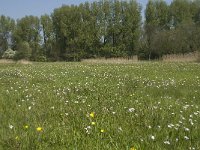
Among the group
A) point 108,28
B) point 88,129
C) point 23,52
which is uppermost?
point 108,28

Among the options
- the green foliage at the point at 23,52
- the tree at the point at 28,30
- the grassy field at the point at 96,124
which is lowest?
the grassy field at the point at 96,124

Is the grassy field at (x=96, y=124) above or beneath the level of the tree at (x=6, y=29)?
beneath

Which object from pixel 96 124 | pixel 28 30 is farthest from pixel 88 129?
pixel 28 30

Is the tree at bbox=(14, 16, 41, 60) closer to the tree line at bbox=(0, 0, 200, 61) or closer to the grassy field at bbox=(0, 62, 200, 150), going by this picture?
the tree line at bbox=(0, 0, 200, 61)

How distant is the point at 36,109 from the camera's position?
26.0ft

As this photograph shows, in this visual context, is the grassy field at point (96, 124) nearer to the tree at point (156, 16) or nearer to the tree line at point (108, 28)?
the tree line at point (108, 28)

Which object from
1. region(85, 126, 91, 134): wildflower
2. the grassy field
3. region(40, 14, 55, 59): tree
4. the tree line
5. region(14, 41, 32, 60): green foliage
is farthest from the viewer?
region(40, 14, 55, 59): tree

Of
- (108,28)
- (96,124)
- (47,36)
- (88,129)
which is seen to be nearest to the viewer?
(88,129)

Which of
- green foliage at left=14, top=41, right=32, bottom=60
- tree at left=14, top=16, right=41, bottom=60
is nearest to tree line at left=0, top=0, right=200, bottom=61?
green foliage at left=14, top=41, right=32, bottom=60

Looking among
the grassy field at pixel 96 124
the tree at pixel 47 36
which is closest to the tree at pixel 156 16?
the tree at pixel 47 36

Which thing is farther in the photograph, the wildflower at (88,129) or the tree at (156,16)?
the tree at (156,16)

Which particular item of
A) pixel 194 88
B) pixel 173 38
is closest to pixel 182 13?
pixel 173 38

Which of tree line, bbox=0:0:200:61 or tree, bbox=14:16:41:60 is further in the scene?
tree, bbox=14:16:41:60

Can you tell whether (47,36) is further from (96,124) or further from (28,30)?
(96,124)
